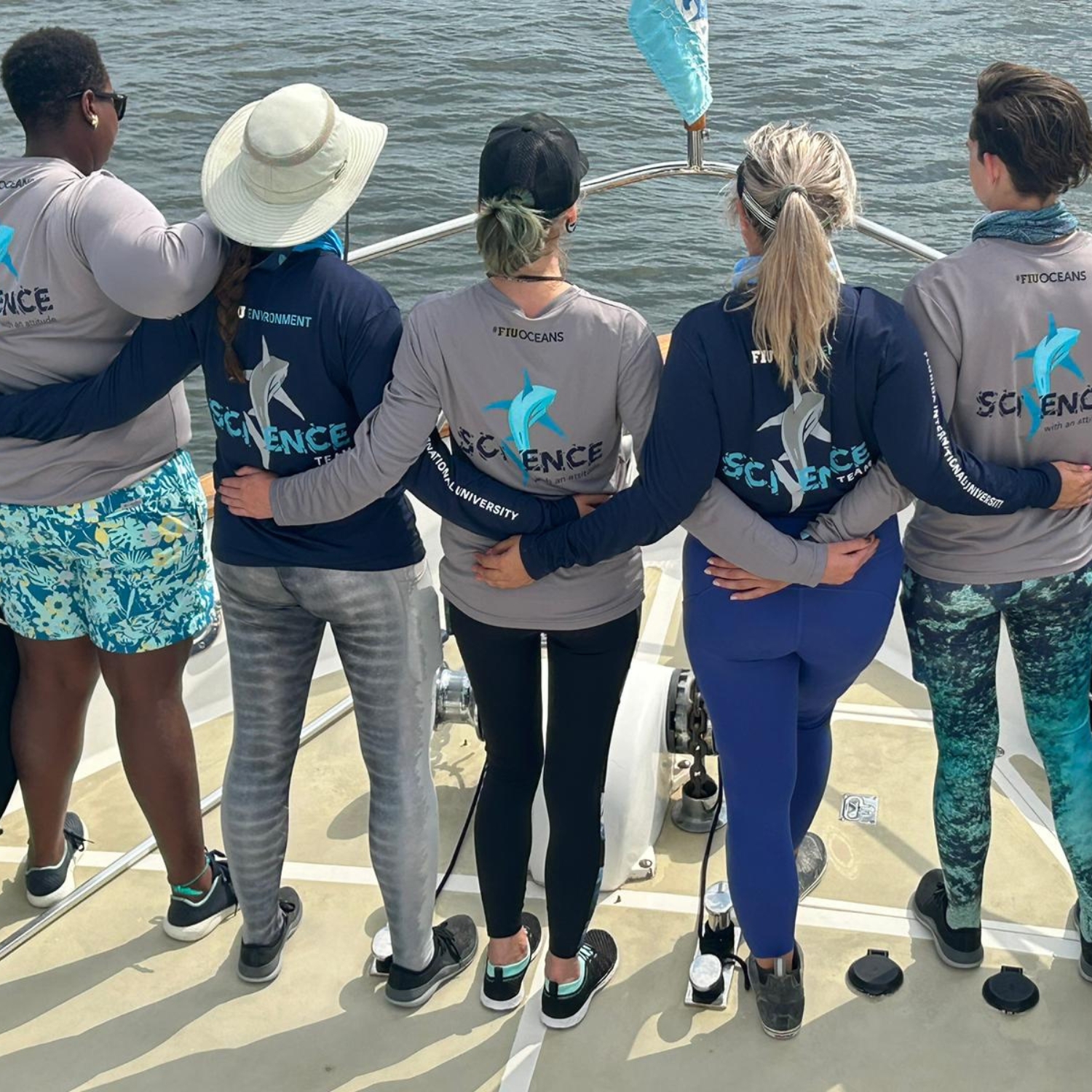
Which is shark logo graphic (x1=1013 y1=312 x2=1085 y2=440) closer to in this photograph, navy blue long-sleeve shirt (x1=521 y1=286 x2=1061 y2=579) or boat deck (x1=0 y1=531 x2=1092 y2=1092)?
navy blue long-sleeve shirt (x1=521 y1=286 x2=1061 y2=579)

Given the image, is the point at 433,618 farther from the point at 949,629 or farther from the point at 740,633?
the point at 949,629

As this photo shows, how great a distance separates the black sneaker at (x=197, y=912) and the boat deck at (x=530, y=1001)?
0.02m

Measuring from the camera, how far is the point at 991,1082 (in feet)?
6.83

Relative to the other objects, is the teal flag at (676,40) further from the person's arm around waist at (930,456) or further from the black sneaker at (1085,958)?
the black sneaker at (1085,958)

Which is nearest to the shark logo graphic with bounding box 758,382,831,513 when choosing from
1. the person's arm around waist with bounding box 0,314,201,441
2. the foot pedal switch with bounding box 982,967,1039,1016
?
the person's arm around waist with bounding box 0,314,201,441

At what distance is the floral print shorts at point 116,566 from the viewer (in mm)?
2125

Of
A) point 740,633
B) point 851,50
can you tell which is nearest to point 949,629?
point 740,633

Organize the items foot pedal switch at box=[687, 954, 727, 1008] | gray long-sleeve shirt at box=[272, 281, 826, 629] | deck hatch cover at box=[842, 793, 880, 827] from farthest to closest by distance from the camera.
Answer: deck hatch cover at box=[842, 793, 880, 827]
foot pedal switch at box=[687, 954, 727, 1008]
gray long-sleeve shirt at box=[272, 281, 826, 629]

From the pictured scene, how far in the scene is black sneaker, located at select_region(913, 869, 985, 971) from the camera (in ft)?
7.52

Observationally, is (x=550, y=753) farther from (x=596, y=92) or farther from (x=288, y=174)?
(x=596, y=92)

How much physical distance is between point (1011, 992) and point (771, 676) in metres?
0.73

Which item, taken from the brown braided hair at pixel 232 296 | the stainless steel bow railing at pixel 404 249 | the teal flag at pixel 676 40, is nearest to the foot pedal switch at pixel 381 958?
the stainless steel bow railing at pixel 404 249

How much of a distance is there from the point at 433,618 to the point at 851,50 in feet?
34.9

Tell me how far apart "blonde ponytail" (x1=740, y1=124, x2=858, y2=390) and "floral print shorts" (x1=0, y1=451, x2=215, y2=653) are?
97cm
